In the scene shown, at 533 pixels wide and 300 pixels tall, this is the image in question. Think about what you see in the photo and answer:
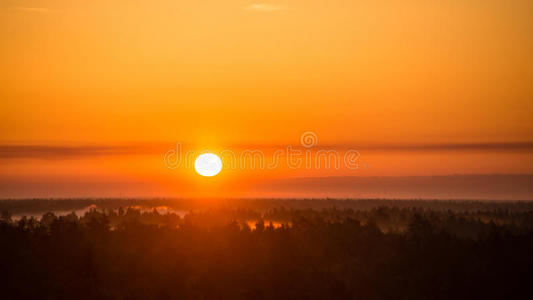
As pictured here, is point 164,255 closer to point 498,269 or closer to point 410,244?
point 410,244

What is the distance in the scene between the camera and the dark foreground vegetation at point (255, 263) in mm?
55812

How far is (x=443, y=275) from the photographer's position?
60969 millimetres

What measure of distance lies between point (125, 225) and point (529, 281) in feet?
143

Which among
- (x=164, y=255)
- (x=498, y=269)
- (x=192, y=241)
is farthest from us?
(x=192, y=241)

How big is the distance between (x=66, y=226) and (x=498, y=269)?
43.0 m

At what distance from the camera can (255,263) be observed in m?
62.5

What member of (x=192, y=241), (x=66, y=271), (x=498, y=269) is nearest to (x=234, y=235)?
(x=192, y=241)

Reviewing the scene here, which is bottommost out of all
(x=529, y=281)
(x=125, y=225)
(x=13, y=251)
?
(x=529, y=281)

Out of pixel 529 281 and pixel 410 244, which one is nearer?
pixel 529 281

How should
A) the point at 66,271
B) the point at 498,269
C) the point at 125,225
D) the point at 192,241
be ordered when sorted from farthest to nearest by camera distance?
the point at 125,225, the point at 192,241, the point at 498,269, the point at 66,271

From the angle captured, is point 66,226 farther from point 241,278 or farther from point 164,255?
point 241,278

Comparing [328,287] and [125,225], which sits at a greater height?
[125,225]

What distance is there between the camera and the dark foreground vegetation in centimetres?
5581

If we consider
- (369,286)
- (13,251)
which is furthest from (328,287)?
(13,251)
